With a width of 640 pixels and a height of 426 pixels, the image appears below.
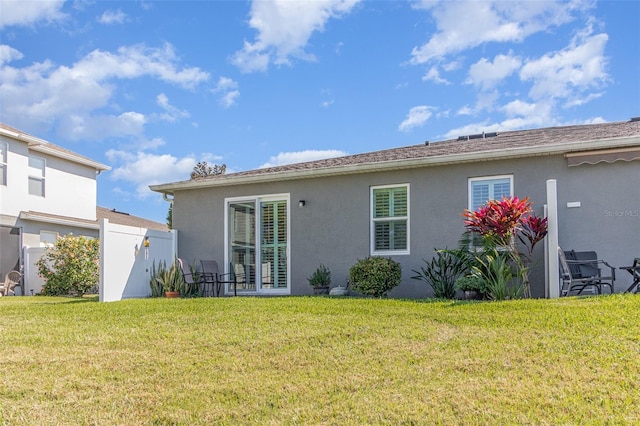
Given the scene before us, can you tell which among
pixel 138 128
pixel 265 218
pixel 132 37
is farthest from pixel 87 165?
pixel 265 218

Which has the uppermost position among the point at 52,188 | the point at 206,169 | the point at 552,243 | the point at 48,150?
the point at 206,169

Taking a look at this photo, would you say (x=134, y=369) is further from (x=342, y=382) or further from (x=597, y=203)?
(x=597, y=203)

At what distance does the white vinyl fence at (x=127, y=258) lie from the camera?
40.7ft

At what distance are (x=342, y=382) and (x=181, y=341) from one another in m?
2.62

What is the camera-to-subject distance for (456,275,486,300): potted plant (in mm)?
10164

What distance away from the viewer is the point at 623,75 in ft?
44.3

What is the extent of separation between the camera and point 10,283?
60.2 feet

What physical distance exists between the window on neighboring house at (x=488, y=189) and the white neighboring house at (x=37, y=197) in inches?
563

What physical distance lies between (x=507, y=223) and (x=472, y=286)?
4.36 ft

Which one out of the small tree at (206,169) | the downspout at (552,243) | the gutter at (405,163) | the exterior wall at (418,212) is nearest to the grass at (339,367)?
the downspout at (552,243)

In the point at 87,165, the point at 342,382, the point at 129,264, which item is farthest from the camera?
the point at 87,165

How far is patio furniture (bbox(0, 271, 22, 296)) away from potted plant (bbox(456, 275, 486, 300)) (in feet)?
49.5

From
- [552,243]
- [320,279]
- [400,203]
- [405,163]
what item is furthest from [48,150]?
[552,243]

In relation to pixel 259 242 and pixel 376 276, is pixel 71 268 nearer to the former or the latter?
pixel 259 242
